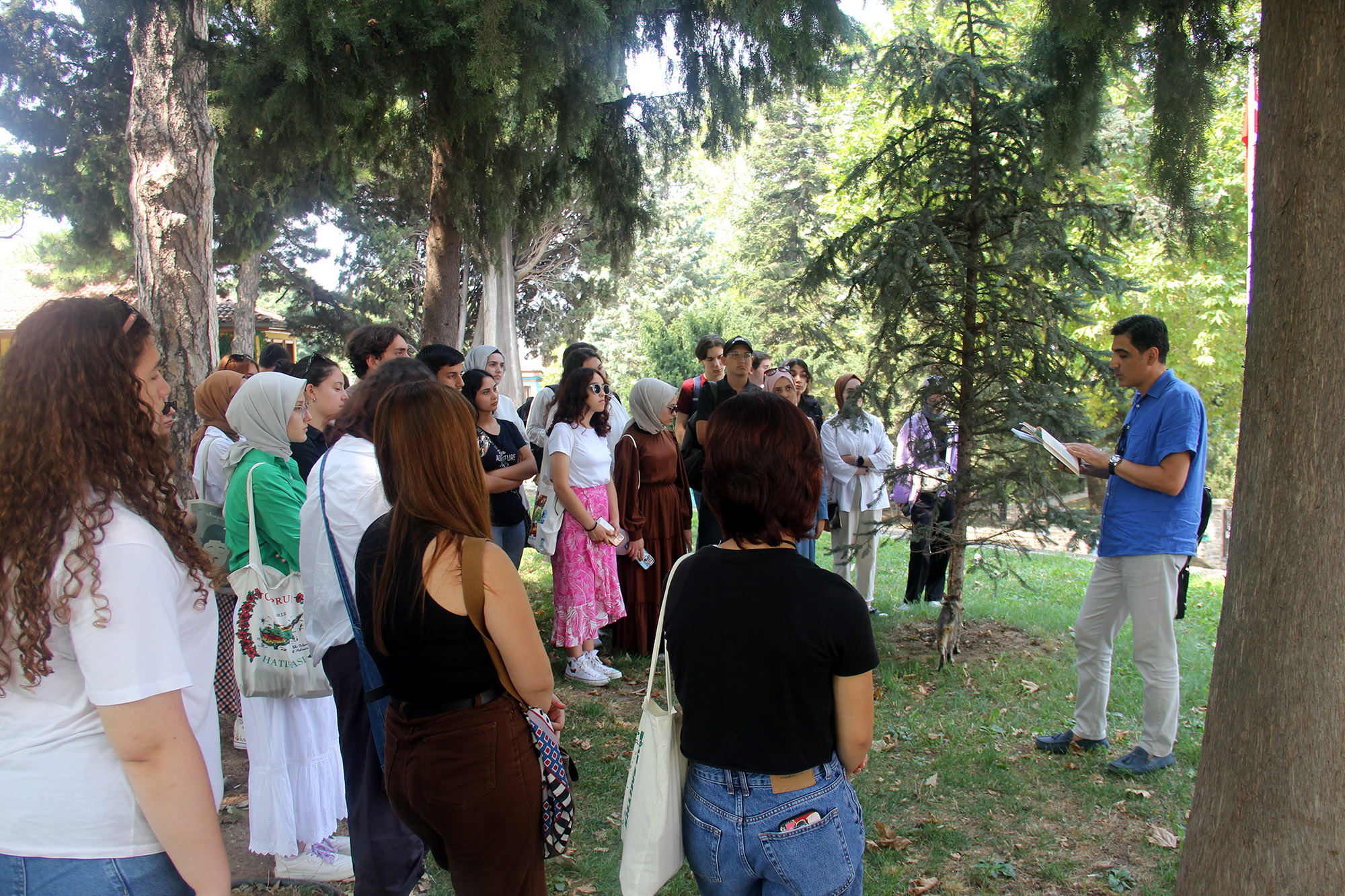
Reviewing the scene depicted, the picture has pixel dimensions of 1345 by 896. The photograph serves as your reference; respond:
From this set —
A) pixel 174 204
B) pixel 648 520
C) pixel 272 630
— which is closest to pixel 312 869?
pixel 272 630

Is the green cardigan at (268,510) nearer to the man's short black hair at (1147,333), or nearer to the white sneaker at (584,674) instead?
the white sneaker at (584,674)

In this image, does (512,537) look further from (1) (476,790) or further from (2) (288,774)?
(1) (476,790)

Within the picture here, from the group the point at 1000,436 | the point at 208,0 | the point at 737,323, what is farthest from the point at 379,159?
the point at 737,323

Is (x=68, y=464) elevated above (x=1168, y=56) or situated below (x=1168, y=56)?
below

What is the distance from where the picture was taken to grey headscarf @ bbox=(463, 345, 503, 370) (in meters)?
5.67

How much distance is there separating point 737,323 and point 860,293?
1861cm

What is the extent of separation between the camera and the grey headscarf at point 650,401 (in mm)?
6387

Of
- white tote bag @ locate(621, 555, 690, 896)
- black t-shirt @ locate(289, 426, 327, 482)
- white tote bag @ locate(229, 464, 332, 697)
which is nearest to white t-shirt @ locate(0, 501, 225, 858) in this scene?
white tote bag @ locate(621, 555, 690, 896)

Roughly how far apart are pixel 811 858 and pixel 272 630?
2.34 metres

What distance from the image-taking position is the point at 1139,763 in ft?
14.2

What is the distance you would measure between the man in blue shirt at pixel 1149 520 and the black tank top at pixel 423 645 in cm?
356

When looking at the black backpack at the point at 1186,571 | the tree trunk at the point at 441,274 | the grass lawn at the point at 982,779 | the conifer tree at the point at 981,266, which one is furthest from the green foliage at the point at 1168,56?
the tree trunk at the point at 441,274

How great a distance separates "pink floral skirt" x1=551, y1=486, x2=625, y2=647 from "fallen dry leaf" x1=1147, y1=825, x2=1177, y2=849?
355 centimetres

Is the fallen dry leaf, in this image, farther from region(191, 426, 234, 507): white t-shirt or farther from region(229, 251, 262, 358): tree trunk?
region(229, 251, 262, 358): tree trunk
